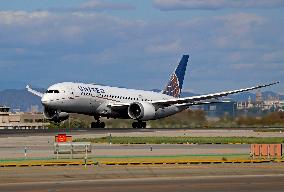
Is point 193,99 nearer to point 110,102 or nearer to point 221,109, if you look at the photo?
point 221,109

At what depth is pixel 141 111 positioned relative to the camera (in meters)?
94.8

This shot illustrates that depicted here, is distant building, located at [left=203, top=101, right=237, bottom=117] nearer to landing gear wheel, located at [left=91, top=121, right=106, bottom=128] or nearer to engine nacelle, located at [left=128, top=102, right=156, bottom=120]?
engine nacelle, located at [left=128, top=102, right=156, bottom=120]

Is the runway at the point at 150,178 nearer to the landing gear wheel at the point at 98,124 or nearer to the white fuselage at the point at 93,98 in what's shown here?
the white fuselage at the point at 93,98

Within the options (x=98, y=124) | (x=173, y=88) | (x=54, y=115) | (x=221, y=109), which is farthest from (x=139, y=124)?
(x=173, y=88)

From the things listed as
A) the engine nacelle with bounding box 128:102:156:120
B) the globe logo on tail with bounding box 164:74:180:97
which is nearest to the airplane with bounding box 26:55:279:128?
the engine nacelle with bounding box 128:102:156:120

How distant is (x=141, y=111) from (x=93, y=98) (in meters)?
5.88

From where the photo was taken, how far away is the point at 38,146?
56906 millimetres

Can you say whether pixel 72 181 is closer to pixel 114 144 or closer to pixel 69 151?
pixel 69 151

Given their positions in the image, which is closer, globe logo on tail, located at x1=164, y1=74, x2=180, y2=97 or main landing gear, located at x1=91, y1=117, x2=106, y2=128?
main landing gear, located at x1=91, y1=117, x2=106, y2=128

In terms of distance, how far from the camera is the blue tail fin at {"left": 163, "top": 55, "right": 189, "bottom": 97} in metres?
111

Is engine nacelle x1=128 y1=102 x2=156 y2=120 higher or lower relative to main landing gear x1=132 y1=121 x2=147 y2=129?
higher

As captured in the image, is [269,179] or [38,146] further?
[38,146]

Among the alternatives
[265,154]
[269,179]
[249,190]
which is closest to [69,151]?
[265,154]

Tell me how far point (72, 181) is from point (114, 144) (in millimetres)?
28993
